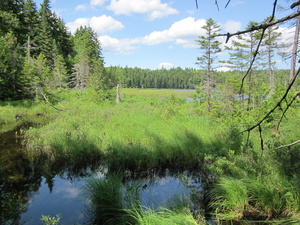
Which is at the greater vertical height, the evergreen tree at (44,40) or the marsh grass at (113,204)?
the evergreen tree at (44,40)

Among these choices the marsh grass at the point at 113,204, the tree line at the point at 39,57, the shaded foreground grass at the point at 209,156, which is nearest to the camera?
the marsh grass at the point at 113,204

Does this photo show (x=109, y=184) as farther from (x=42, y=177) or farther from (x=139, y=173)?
(x=42, y=177)

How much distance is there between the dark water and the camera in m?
4.99

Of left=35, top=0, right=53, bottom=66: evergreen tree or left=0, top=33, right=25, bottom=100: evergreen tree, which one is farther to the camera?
left=35, top=0, right=53, bottom=66: evergreen tree

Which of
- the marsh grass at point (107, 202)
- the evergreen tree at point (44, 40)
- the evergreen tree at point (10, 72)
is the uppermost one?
the evergreen tree at point (44, 40)

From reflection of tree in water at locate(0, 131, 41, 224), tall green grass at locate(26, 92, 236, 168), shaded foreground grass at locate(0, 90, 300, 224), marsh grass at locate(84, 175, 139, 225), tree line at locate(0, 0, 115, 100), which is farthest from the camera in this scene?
tree line at locate(0, 0, 115, 100)

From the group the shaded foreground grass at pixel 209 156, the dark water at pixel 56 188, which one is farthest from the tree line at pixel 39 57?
the dark water at pixel 56 188

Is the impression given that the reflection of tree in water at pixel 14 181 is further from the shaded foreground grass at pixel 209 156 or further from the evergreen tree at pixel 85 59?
the evergreen tree at pixel 85 59

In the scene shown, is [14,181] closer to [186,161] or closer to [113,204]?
[113,204]

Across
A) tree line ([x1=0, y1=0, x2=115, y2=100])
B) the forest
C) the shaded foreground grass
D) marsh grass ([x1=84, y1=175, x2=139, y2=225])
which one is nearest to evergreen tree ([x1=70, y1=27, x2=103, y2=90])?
tree line ([x1=0, y1=0, x2=115, y2=100])

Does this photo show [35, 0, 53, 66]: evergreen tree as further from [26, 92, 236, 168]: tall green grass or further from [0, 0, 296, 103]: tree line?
[26, 92, 236, 168]: tall green grass

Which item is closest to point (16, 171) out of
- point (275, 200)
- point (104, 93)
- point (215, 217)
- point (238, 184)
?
point (215, 217)

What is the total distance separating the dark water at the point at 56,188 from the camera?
4.99 metres

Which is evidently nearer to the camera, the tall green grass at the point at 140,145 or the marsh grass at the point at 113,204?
the marsh grass at the point at 113,204
